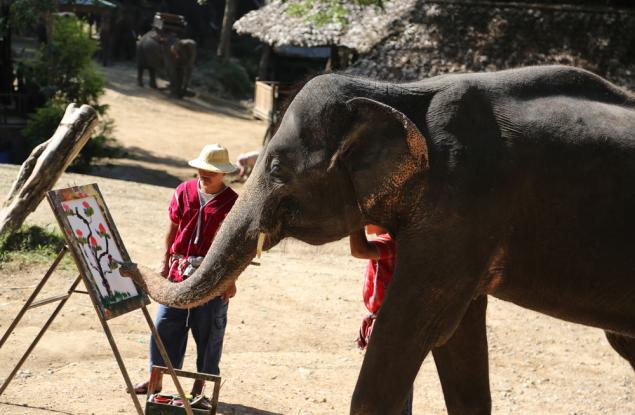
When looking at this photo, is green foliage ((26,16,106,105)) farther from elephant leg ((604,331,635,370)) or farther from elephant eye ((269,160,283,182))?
elephant leg ((604,331,635,370))

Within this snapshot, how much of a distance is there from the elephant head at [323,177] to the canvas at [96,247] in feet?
2.48

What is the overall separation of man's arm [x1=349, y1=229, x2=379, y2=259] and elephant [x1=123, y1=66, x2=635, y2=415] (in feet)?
1.76

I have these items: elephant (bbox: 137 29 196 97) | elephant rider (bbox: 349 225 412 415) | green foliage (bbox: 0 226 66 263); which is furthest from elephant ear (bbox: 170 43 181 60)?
elephant rider (bbox: 349 225 412 415)

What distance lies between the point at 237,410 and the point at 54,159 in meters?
3.13

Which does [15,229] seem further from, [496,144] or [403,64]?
[403,64]

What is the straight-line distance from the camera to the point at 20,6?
1680 cm

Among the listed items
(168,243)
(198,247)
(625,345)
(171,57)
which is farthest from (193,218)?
(171,57)

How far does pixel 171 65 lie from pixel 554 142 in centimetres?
2648

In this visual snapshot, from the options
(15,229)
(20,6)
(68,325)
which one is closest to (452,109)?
(68,325)

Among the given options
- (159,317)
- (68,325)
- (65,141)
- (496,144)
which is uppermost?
(496,144)

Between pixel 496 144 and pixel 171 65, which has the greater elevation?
pixel 496 144

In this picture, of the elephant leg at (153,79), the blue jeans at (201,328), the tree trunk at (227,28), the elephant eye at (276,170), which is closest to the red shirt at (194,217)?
the blue jeans at (201,328)

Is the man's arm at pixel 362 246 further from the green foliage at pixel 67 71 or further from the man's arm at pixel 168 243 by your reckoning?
the green foliage at pixel 67 71

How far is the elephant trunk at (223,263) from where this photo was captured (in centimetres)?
414
